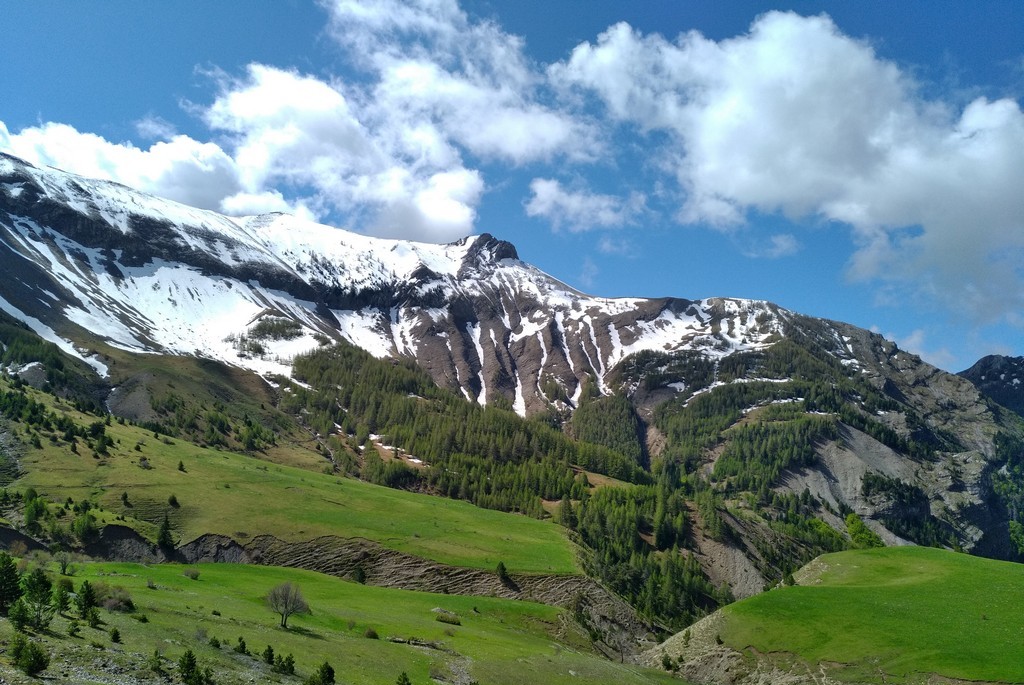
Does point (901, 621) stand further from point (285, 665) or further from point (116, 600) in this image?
point (116, 600)

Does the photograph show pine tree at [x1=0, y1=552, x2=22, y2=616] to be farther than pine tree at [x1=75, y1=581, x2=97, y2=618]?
No

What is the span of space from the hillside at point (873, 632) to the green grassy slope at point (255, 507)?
34.9 m

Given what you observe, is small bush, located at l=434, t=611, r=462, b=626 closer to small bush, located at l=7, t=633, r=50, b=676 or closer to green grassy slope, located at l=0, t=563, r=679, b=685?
green grassy slope, located at l=0, t=563, r=679, b=685

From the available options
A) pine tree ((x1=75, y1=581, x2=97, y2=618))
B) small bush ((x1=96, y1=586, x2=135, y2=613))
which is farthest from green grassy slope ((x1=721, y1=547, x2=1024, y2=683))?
pine tree ((x1=75, y1=581, x2=97, y2=618))

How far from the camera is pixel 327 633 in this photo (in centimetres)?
5219

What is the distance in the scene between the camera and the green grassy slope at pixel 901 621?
60406mm

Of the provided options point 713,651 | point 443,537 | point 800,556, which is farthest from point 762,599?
point 800,556

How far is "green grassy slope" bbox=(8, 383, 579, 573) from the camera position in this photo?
328 ft

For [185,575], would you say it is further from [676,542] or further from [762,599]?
[676,542]

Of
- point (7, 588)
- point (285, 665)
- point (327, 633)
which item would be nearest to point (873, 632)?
point (327, 633)

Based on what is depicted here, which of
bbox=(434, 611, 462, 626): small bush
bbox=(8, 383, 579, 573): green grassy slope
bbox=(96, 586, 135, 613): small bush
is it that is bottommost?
bbox=(434, 611, 462, 626): small bush

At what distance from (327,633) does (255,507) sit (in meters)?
62.7

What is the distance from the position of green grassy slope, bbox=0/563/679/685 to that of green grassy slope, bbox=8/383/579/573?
18953 millimetres

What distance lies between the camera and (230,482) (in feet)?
390
